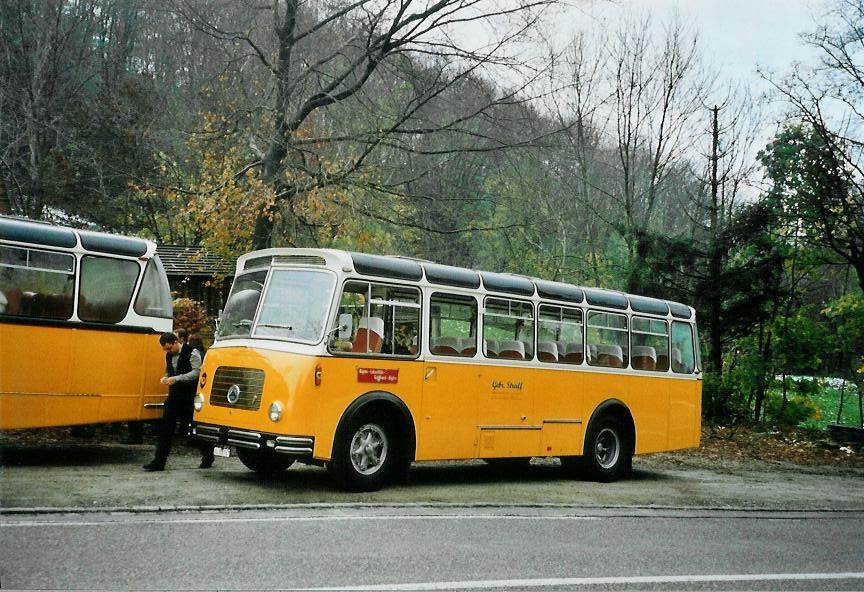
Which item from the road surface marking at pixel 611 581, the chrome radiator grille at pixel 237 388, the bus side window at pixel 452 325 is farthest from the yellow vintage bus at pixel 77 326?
the road surface marking at pixel 611 581

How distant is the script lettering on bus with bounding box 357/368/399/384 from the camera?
1205 cm

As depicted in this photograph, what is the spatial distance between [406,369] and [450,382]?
869mm

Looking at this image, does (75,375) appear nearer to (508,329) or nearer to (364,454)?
(364,454)

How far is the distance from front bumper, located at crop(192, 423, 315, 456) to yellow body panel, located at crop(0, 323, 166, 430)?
9.00 ft

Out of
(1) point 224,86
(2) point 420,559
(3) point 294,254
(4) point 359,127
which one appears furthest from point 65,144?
(2) point 420,559

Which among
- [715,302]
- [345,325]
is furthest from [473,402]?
[715,302]

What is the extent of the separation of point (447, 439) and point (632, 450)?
4447mm

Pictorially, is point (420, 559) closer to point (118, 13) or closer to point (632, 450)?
point (632, 450)

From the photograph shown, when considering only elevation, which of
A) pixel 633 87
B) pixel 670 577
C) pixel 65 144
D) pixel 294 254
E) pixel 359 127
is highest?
pixel 633 87

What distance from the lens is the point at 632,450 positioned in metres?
16.4

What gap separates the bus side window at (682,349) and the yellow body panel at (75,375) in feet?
28.3

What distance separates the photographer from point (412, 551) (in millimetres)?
8484

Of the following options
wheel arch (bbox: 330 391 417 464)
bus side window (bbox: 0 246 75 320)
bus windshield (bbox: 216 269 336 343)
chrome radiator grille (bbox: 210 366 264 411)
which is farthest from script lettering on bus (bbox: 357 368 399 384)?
bus side window (bbox: 0 246 75 320)

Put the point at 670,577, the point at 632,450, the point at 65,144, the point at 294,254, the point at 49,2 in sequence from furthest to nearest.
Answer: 1. the point at 65,144
2. the point at 49,2
3. the point at 632,450
4. the point at 294,254
5. the point at 670,577
